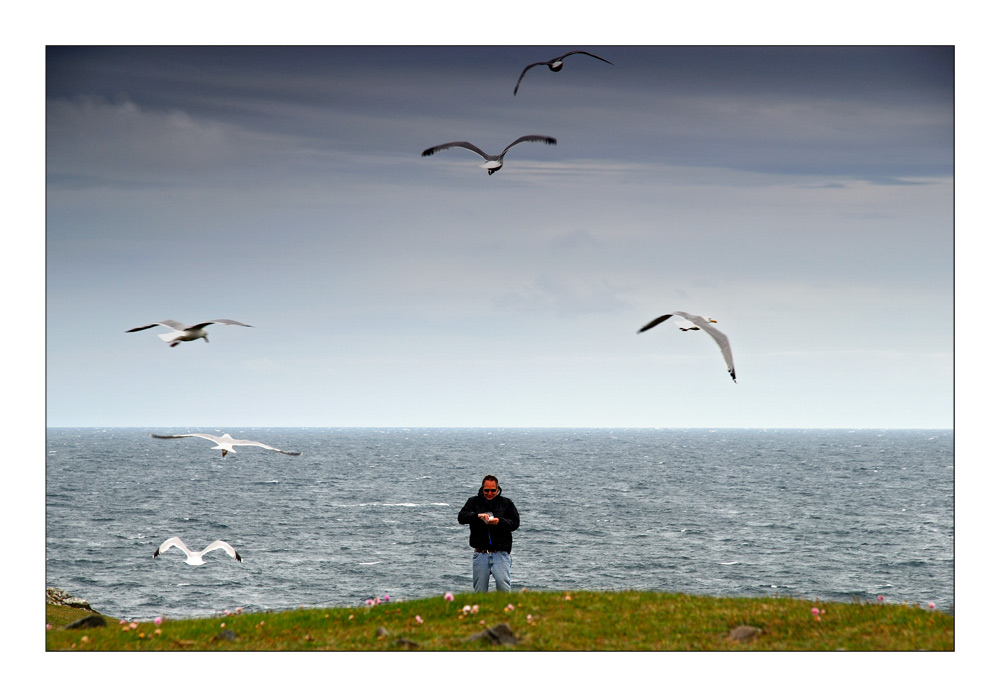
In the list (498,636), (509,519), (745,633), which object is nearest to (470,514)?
(509,519)

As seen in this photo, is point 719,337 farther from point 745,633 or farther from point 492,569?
point 492,569

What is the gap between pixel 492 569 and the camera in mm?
12391

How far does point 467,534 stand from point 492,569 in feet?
185

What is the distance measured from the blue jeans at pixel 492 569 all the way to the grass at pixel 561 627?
36 centimetres

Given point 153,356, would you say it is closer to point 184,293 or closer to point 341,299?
point 341,299

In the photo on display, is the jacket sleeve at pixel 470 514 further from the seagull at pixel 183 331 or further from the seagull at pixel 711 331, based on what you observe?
the seagull at pixel 183 331

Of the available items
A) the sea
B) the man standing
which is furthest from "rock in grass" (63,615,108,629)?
the sea

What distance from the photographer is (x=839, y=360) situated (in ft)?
226

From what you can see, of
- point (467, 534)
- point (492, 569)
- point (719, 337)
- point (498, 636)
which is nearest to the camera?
point (498, 636)

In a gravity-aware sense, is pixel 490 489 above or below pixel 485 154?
below

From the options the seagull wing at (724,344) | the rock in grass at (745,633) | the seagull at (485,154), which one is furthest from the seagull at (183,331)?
the rock in grass at (745,633)

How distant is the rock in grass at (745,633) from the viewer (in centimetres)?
1041
